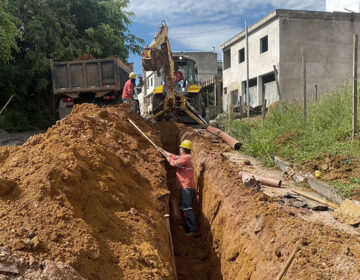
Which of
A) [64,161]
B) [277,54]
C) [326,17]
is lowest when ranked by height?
[64,161]

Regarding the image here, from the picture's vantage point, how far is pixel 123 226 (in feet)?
11.9

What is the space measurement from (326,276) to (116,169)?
323 centimetres

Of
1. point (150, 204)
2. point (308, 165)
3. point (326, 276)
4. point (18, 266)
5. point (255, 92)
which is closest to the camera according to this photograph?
point (18, 266)

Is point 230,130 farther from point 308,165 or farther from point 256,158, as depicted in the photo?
point 308,165

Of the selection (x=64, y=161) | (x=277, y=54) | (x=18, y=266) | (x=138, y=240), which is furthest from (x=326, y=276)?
(x=277, y=54)

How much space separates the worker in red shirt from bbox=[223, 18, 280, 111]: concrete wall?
11.3 m

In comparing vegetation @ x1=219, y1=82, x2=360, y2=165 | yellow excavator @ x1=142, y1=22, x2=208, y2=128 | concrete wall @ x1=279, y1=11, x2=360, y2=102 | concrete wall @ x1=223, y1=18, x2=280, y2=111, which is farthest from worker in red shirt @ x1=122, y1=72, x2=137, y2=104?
concrete wall @ x1=223, y1=18, x2=280, y2=111

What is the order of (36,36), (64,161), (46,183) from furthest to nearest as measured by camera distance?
(36,36), (64,161), (46,183)

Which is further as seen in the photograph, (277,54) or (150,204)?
(277,54)

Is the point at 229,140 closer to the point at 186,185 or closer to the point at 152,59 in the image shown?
the point at 152,59

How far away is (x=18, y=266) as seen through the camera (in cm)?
228

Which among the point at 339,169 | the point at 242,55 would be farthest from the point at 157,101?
the point at 242,55

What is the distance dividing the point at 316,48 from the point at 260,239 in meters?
18.4

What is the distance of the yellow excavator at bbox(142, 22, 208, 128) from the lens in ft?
34.2
